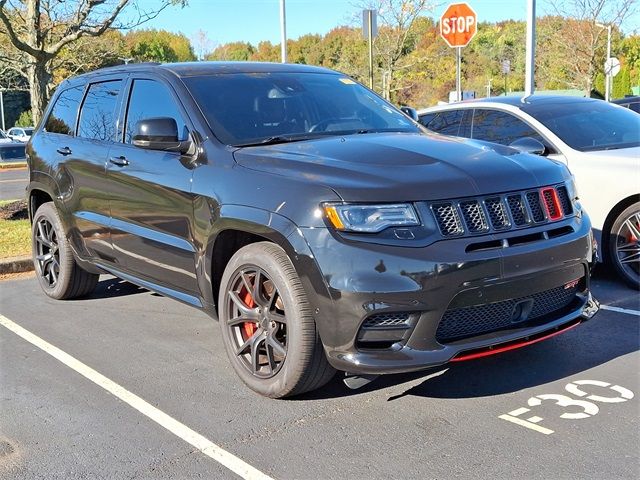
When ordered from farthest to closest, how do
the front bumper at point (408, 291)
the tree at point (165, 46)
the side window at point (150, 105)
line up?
the tree at point (165, 46)
the side window at point (150, 105)
the front bumper at point (408, 291)

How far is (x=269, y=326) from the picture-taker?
382 cm

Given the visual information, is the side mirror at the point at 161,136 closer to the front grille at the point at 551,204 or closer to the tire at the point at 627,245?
the front grille at the point at 551,204

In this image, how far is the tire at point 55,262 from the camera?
6.04 metres

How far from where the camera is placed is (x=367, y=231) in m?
3.36

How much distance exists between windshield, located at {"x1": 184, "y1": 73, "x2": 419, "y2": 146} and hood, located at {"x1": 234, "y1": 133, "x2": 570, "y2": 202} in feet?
0.95

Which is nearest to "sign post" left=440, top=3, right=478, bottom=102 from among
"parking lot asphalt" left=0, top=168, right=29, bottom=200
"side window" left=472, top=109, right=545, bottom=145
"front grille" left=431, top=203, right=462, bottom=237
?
"side window" left=472, top=109, right=545, bottom=145

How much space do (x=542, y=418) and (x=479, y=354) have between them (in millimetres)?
489

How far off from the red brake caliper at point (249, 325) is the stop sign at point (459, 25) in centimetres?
1250

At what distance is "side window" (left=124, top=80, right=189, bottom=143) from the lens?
459 cm

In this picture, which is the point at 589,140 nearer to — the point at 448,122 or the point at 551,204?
the point at 448,122

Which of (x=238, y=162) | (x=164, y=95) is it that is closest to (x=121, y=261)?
(x=164, y=95)

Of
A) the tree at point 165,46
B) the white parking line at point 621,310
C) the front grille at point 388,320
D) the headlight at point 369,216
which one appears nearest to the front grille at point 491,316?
the front grille at point 388,320

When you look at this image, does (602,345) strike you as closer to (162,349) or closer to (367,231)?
(367,231)

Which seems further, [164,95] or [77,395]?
[164,95]
